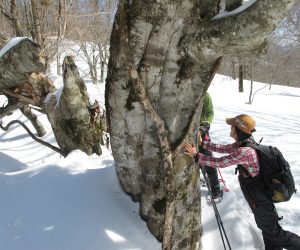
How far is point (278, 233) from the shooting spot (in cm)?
366

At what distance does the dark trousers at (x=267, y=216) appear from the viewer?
11.8ft

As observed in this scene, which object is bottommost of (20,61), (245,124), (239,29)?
(245,124)

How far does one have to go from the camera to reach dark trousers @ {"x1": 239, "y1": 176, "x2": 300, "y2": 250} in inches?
142

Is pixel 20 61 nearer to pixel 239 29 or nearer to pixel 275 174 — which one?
pixel 239 29

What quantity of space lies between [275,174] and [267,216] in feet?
1.58

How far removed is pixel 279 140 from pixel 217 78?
2011cm

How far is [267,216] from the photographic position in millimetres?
3637

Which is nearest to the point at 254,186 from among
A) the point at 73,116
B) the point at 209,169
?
the point at 209,169

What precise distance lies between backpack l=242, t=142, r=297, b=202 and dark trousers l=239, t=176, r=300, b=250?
0.10 meters

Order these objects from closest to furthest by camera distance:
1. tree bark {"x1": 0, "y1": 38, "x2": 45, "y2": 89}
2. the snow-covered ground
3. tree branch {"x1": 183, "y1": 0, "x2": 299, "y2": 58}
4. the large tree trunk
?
tree branch {"x1": 183, "y1": 0, "x2": 299, "y2": 58} < the large tree trunk < the snow-covered ground < tree bark {"x1": 0, "y1": 38, "x2": 45, "y2": 89}

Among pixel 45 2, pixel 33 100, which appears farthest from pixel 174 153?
pixel 45 2

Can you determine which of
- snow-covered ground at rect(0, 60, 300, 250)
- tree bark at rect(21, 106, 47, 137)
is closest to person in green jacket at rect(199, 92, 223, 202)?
snow-covered ground at rect(0, 60, 300, 250)

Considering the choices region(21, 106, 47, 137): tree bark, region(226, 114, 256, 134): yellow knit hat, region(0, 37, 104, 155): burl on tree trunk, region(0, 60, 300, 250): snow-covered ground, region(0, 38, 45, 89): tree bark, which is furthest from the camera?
region(21, 106, 47, 137): tree bark

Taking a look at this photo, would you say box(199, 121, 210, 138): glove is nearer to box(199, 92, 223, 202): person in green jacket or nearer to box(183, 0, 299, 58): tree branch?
box(199, 92, 223, 202): person in green jacket
